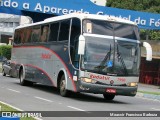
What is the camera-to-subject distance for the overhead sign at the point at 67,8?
1331 inches

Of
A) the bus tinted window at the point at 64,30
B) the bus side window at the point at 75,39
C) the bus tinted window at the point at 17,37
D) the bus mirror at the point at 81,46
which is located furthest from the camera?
the bus tinted window at the point at 17,37

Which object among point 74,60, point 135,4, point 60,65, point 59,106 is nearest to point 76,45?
point 74,60

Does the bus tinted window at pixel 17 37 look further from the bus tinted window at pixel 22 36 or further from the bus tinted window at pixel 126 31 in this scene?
the bus tinted window at pixel 126 31

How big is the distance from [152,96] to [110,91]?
794 cm

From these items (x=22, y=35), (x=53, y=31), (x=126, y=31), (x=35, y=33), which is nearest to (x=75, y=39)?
(x=126, y=31)

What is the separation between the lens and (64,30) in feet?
68.3

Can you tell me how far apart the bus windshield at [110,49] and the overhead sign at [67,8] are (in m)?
15.1

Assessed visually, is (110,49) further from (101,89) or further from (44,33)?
(44,33)

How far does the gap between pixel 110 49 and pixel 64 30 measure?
9.17 ft

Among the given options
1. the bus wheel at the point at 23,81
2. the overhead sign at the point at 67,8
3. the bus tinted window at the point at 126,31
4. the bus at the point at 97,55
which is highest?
the overhead sign at the point at 67,8

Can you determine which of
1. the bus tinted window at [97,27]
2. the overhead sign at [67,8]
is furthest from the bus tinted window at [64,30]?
the overhead sign at [67,8]

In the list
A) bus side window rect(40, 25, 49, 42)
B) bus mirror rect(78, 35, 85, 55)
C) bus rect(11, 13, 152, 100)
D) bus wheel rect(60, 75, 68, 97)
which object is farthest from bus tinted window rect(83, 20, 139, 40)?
bus side window rect(40, 25, 49, 42)

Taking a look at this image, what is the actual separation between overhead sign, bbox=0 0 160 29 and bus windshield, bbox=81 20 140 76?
49.4ft

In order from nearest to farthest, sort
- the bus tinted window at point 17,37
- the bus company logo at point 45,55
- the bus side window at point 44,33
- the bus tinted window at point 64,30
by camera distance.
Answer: the bus tinted window at point 64,30, the bus company logo at point 45,55, the bus side window at point 44,33, the bus tinted window at point 17,37
